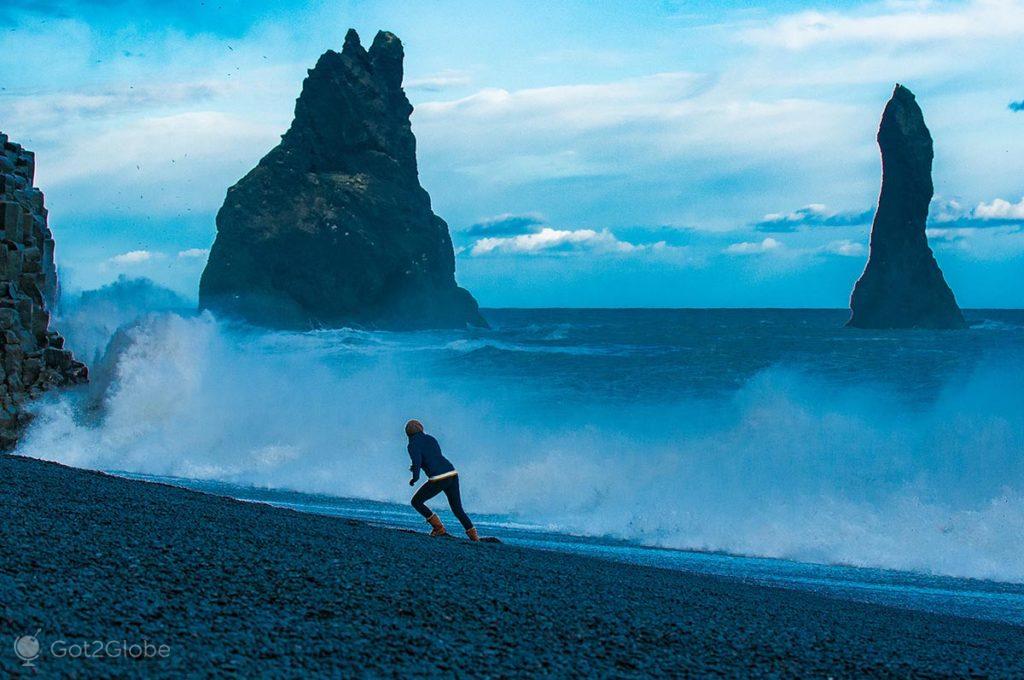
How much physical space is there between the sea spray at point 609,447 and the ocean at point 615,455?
0.06 m

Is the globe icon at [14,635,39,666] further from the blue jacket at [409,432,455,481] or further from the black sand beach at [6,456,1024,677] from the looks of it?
the blue jacket at [409,432,455,481]

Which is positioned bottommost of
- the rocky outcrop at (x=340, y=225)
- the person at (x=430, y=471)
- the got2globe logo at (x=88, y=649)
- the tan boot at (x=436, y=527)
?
the got2globe logo at (x=88, y=649)

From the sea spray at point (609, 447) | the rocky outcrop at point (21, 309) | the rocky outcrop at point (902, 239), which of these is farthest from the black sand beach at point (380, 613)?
the rocky outcrop at point (902, 239)

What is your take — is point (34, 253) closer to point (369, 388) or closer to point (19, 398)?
point (19, 398)

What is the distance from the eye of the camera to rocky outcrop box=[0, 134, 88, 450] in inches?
696

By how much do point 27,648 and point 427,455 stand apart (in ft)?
22.9

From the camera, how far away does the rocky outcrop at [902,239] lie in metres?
100

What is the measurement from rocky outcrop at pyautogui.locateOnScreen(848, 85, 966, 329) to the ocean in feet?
208

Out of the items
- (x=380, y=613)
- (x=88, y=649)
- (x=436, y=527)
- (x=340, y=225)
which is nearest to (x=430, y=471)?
(x=436, y=527)

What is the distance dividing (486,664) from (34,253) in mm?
16231

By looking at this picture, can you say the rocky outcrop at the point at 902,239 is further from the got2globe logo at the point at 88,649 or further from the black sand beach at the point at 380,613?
the got2globe logo at the point at 88,649

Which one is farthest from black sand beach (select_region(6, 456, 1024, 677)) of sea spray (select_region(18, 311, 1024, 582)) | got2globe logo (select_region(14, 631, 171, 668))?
sea spray (select_region(18, 311, 1024, 582))

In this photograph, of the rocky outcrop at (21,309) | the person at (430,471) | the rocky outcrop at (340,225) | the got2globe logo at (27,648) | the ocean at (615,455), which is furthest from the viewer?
the rocky outcrop at (340,225)

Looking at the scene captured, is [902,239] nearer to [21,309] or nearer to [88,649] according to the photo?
[21,309]
